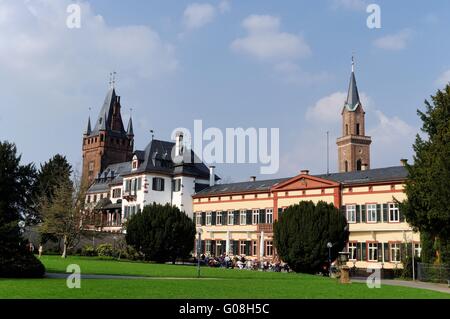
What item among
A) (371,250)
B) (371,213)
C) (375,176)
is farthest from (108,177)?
(371,250)

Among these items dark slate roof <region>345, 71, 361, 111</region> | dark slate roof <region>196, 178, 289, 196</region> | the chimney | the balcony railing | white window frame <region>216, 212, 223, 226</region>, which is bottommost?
the balcony railing

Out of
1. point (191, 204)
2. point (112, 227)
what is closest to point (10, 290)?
point (191, 204)

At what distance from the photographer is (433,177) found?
100 ft

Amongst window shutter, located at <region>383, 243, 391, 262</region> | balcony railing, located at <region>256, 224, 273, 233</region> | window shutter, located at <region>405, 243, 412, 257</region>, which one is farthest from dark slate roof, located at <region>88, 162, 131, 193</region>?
window shutter, located at <region>405, 243, 412, 257</region>

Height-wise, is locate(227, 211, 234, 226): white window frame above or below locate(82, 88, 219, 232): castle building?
below

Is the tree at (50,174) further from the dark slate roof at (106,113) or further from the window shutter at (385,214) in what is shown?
the window shutter at (385,214)

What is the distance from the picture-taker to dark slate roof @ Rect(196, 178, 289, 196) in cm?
5848

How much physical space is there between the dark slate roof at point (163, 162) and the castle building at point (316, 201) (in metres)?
3.64

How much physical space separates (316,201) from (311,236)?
40.1ft

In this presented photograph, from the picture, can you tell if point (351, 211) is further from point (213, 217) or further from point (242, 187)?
point (213, 217)

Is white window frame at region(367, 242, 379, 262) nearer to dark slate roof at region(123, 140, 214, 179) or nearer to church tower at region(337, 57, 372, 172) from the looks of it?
dark slate roof at region(123, 140, 214, 179)

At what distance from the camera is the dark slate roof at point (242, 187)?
5848cm
